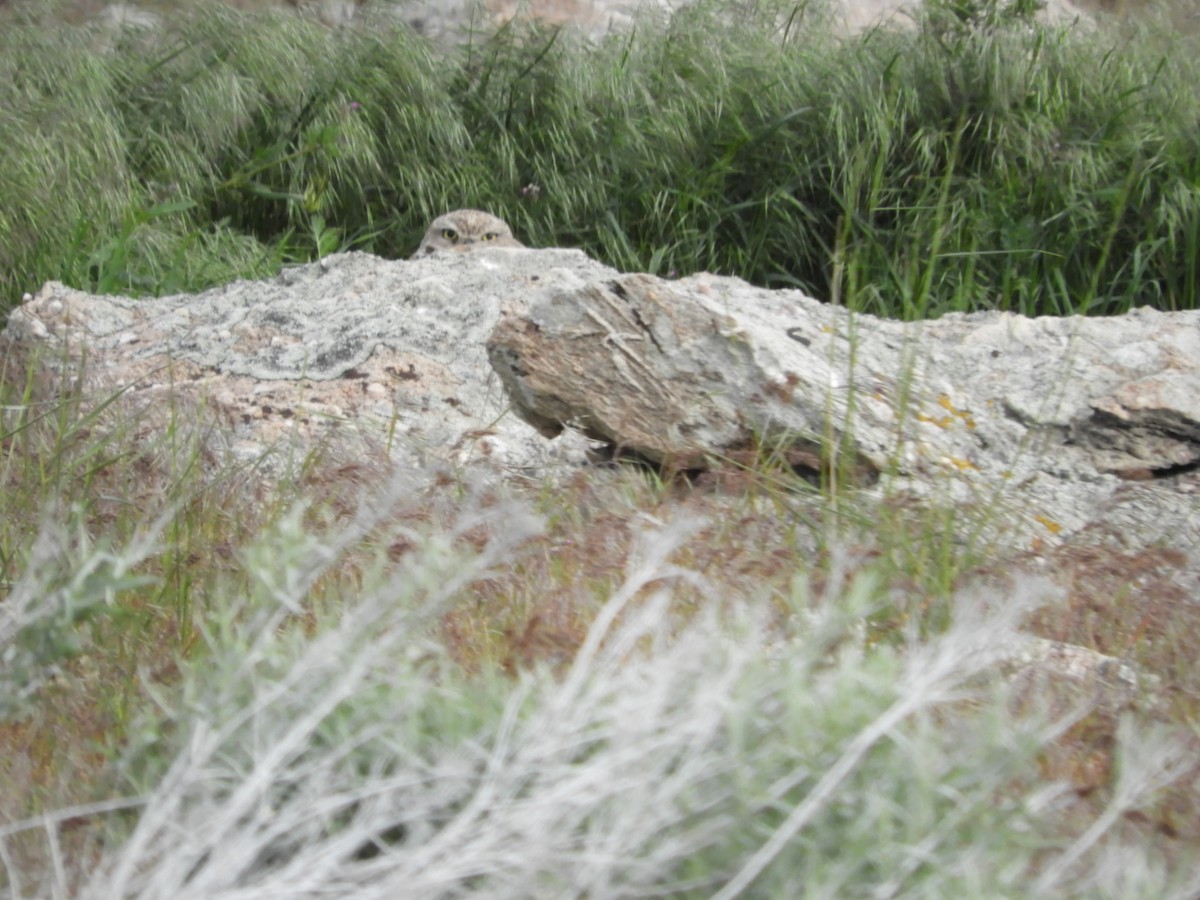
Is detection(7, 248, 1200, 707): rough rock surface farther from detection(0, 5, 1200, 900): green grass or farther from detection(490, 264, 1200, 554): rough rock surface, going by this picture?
detection(0, 5, 1200, 900): green grass

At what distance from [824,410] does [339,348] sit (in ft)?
5.53

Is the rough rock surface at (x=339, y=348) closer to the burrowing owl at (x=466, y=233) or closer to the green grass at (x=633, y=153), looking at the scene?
the burrowing owl at (x=466, y=233)

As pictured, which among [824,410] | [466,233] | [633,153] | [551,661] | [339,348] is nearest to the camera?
[551,661]

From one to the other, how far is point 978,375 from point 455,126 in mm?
3653

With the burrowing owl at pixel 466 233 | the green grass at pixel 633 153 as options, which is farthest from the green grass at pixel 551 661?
the burrowing owl at pixel 466 233

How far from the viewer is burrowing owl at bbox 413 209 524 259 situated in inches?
210

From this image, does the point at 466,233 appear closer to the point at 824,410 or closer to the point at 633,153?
the point at 633,153

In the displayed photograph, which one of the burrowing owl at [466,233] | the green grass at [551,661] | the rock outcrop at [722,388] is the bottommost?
the burrowing owl at [466,233]

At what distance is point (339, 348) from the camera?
161 inches

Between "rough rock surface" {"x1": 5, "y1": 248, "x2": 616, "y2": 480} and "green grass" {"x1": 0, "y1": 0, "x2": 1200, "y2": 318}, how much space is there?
0.95m

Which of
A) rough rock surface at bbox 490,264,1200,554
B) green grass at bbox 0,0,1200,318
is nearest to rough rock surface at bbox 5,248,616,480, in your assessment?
rough rock surface at bbox 490,264,1200,554

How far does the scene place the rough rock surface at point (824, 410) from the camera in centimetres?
297

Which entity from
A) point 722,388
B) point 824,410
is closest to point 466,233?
point 722,388

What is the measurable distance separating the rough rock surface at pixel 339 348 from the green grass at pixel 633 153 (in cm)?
95
